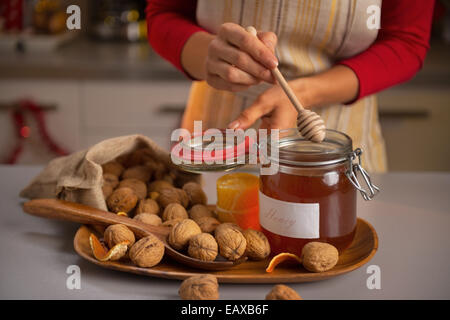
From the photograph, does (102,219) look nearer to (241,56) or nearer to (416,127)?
(241,56)

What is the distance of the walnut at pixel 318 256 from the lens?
557mm

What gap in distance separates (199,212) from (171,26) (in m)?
0.39

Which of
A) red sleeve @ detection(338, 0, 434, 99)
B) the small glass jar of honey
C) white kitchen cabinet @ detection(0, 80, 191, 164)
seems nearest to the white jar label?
the small glass jar of honey

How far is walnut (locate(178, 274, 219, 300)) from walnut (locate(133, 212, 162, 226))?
13 cm

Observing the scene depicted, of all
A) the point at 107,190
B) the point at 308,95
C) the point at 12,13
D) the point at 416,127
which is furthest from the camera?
the point at 12,13

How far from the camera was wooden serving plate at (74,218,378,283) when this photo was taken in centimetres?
56

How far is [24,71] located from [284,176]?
4.15ft

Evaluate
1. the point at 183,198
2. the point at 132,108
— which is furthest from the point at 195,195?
the point at 132,108

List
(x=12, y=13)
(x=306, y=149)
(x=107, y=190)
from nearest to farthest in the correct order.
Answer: (x=306, y=149), (x=107, y=190), (x=12, y=13)

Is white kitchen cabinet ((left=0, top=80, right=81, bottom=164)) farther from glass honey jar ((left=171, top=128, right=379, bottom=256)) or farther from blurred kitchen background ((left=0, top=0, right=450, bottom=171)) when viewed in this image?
glass honey jar ((left=171, top=128, right=379, bottom=256))

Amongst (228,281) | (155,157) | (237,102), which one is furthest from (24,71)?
(228,281)

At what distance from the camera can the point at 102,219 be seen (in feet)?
2.08

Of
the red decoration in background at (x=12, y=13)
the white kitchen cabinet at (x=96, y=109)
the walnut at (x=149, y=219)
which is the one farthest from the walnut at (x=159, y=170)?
the red decoration in background at (x=12, y=13)
